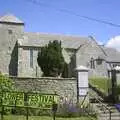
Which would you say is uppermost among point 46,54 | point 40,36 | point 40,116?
point 40,36

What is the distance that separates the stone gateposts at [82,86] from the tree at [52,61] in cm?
1556

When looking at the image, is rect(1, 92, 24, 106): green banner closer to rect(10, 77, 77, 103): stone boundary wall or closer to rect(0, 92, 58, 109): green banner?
rect(0, 92, 58, 109): green banner

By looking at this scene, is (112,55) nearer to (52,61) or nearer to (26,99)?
(52,61)

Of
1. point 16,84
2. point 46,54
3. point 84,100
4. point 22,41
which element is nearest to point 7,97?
point 16,84

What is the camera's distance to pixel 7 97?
19625 mm

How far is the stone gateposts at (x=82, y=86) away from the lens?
2541 centimetres

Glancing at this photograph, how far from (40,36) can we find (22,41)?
11.5 feet

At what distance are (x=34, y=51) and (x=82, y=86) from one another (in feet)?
131

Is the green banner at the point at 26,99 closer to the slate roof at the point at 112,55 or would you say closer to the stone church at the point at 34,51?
the stone church at the point at 34,51

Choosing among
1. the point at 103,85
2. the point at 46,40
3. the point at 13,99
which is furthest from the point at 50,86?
the point at 46,40

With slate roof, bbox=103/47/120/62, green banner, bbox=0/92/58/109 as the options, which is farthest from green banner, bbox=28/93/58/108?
slate roof, bbox=103/47/120/62

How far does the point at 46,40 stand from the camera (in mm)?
66938

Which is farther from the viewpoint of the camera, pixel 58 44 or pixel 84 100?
pixel 58 44

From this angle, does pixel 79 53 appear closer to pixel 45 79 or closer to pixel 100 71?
pixel 100 71
